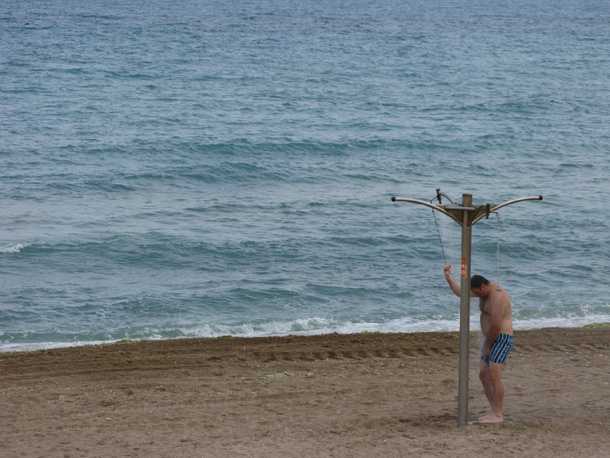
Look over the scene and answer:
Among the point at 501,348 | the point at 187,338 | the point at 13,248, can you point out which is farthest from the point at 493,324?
the point at 13,248

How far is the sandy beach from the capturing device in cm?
945

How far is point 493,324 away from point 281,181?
19.3 meters

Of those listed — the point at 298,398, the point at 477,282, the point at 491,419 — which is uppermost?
the point at 477,282

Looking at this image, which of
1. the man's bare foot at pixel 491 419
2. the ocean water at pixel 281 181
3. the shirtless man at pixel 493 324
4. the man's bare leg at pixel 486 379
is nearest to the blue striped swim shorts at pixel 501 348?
the shirtless man at pixel 493 324

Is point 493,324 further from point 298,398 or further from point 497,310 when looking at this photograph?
point 298,398

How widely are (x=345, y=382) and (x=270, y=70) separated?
41.6 m

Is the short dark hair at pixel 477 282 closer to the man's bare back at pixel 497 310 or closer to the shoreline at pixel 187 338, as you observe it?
the man's bare back at pixel 497 310

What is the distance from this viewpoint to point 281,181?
A: 28.8m

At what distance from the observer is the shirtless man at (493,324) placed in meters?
9.70

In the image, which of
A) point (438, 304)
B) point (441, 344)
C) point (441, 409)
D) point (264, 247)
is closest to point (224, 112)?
point (264, 247)

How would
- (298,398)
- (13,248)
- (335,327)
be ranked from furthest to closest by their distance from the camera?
(13,248) → (335,327) → (298,398)

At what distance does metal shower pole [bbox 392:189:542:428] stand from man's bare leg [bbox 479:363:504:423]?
32 centimetres

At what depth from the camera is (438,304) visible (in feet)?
59.5

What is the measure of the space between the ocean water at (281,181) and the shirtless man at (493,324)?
6.86m
